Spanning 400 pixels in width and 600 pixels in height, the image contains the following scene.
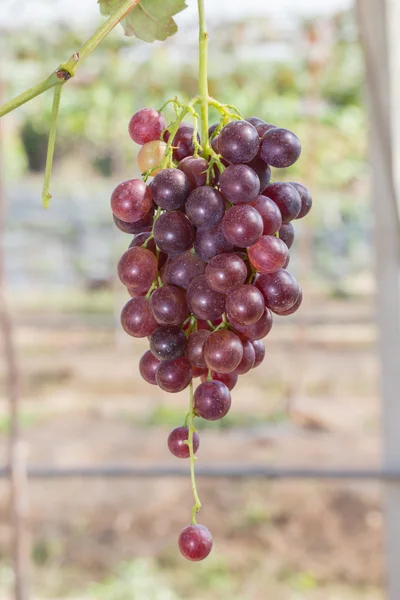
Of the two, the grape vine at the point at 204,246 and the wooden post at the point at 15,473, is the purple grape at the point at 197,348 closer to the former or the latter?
the grape vine at the point at 204,246

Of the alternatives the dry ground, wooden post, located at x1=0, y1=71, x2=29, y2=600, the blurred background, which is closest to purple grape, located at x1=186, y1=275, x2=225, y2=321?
wooden post, located at x1=0, y1=71, x2=29, y2=600

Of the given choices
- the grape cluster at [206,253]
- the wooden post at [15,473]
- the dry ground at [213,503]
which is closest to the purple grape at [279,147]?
the grape cluster at [206,253]

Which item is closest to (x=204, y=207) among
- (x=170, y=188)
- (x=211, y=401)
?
(x=170, y=188)

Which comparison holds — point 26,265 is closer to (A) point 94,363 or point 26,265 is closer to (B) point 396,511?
(A) point 94,363

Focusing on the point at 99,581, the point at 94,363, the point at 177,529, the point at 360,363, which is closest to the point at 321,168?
the point at 360,363

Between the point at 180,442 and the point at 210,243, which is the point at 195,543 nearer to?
the point at 180,442

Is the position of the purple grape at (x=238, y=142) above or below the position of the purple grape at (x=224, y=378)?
above
